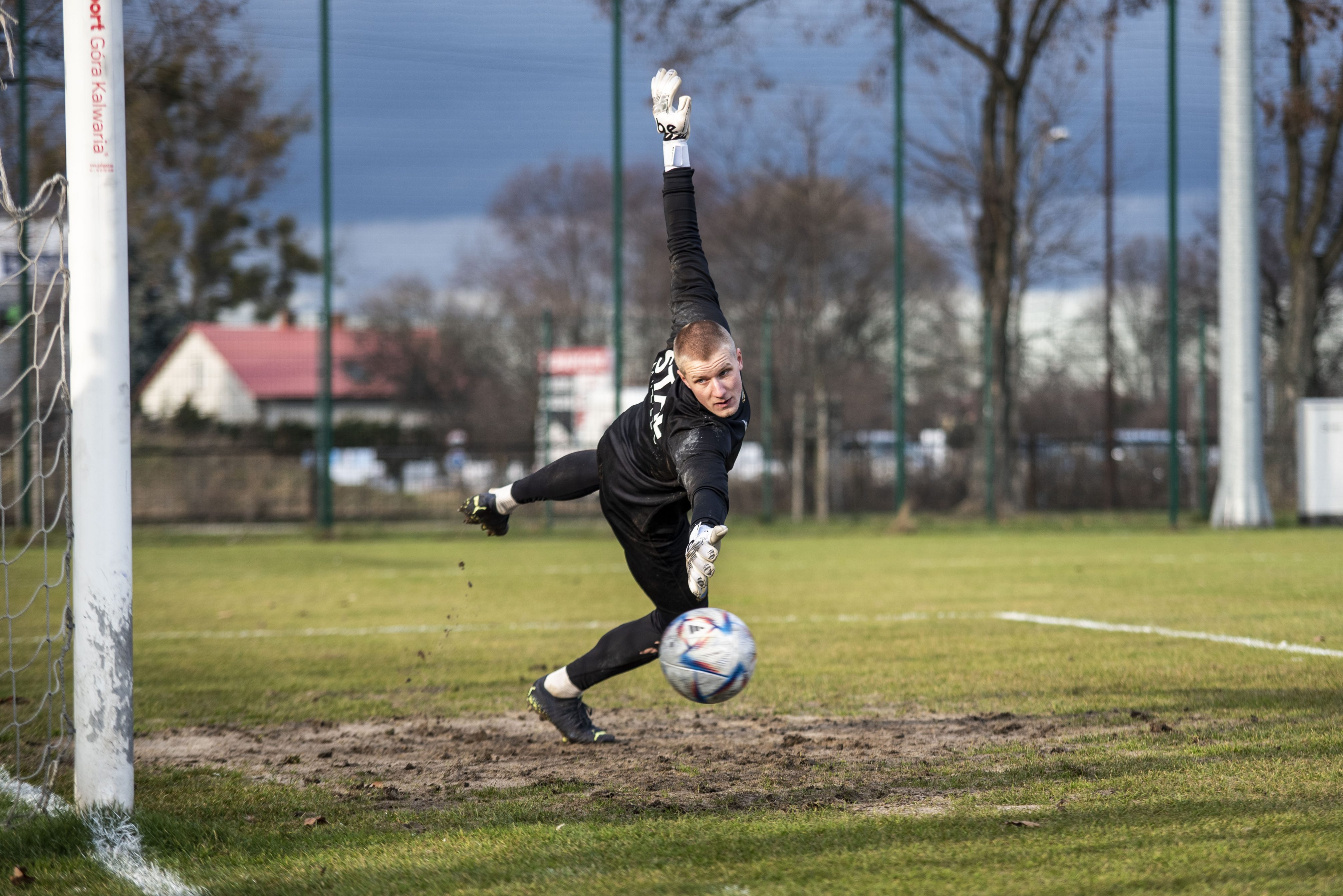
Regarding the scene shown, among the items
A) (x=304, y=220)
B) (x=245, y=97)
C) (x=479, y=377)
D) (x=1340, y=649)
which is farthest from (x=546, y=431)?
(x=1340, y=649)

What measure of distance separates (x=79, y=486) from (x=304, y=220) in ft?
49.8

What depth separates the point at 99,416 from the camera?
363 centimetres

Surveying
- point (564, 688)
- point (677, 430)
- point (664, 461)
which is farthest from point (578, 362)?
point (677, 430)

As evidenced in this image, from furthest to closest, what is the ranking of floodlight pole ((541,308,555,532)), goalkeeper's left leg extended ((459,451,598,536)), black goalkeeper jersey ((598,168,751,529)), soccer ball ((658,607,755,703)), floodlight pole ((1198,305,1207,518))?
floodlight pole ((1198,305,1207,518)) → floodlight pole ((541,308,555,532)) → goalkeeper's left leg extended ((459,451,598,536)) → black goalkeeper jersey ((598,168,751,529)) → soccer ball ((658,607,755,703))

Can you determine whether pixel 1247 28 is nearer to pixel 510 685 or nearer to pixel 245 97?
pixel 245 97

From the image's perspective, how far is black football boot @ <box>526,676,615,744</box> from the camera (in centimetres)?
488

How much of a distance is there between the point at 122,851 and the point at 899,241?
664 inches

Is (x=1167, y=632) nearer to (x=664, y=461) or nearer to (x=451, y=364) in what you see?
(x=664, y=461)

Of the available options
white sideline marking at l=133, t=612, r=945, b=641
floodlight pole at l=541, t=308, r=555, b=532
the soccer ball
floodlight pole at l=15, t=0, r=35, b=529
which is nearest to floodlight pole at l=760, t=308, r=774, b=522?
floodlight pole at l=541, t=308, r=555, b=532

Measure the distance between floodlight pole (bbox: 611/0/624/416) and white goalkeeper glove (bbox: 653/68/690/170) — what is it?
12.5 metres

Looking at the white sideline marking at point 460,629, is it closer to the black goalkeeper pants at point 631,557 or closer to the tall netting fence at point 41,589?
the tall netting fence at point 41,589

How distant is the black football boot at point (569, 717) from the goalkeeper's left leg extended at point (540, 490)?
27.3 inches

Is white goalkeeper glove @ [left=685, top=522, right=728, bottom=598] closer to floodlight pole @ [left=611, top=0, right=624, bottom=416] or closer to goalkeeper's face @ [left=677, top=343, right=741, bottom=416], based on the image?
goalkeeper's face @ [left=677, top=343, right=741, bottom=416]

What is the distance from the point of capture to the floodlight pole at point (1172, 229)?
19016 mm
